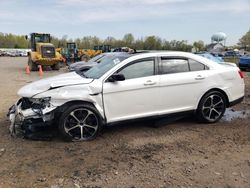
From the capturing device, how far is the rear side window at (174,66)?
6.20 metres

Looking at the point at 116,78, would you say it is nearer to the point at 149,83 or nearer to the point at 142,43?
the point at 149,83

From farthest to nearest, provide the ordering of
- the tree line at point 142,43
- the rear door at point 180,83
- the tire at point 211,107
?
1. the tree line at point 142,43
2. the tire at point 211,107
3. the rear door at point 180,83

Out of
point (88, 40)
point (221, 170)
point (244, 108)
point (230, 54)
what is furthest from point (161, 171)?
point (88, 40)

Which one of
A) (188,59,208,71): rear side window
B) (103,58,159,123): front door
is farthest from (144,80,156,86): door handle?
(188,59,208,71): rear side window

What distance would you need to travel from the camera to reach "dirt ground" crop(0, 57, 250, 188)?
4.06 m

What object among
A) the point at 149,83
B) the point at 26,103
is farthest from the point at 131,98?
the point at 26,103

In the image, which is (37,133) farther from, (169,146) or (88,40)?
(88,40)

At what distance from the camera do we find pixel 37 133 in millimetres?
5730

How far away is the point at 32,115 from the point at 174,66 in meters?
2.96

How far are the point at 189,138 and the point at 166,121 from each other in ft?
2.29

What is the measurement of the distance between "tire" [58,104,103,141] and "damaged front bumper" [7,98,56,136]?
0.26m

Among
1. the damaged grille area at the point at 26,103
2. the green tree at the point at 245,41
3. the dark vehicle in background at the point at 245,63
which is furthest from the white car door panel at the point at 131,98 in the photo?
the green tree at the point at 245,41

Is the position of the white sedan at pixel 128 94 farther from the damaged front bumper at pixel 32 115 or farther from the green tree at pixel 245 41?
the green tree at pixel 245 41

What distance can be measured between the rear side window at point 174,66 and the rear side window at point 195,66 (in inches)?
3.7
